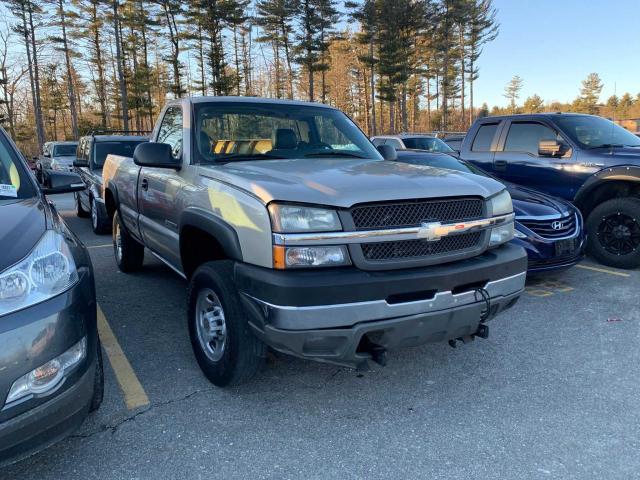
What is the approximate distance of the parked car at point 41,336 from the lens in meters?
1.86

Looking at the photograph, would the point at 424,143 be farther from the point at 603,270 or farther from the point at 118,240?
the point at 118,240

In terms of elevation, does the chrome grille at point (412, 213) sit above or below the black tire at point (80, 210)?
above

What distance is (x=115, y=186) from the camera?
5.57 metres

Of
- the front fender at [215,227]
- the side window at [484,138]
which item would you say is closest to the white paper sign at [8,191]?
the front fender at [215,227]

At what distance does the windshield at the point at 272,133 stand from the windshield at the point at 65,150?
54.8 ft

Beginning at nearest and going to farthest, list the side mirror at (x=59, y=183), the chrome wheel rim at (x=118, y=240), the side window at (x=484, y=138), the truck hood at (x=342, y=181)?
the truck hood at (x=342, y=181), the side mirror at (x=59, y=183), the chrome wheel rim at (x=118, y=240), the side window at (x=484, y=138)

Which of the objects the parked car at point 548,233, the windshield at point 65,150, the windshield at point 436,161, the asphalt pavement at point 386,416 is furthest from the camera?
the windshield at point 65,150

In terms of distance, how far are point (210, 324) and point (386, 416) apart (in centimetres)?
125

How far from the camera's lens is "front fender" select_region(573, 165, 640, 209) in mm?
5844

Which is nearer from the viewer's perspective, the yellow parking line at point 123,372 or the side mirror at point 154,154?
the yellow parking line at point 123,372

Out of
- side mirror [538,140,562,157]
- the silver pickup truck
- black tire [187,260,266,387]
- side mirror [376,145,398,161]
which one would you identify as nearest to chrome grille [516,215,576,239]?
side mirror [538,140,562,157]

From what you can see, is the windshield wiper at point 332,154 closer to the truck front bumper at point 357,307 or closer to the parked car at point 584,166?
the truck front bumper at point 357,307

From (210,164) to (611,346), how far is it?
3.38 m

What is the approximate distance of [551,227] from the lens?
17.1ft
